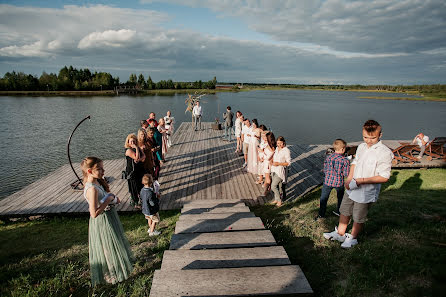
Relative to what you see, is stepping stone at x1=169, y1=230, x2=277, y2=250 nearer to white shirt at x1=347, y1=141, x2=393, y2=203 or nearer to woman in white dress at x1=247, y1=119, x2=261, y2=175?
white shirt at x1=347, y1=141, x2=393, y2=203

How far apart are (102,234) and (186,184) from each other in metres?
4.61

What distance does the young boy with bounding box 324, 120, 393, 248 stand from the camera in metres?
3.19

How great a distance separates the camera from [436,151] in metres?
9.89

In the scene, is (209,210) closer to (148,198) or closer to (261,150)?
(148,198)

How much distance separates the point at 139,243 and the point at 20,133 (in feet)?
82.9

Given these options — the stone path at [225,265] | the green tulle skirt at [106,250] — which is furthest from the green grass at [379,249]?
the green tulle skirt at [106,250]

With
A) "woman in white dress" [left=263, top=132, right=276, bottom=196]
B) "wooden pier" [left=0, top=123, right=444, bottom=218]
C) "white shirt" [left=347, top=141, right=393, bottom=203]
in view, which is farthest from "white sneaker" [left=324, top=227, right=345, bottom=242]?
"wooden pier" [left=0, top=123, right=444, bottom=218]

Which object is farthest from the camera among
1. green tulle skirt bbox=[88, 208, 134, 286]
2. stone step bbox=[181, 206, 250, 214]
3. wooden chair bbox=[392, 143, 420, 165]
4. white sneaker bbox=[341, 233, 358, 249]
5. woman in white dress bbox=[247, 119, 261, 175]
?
wooden chair bbox=[392, 143, 420, 165]

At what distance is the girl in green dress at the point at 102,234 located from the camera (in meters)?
3.10

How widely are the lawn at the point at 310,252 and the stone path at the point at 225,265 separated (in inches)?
25.8

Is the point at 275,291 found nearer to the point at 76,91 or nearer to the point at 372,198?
the point at 372,198

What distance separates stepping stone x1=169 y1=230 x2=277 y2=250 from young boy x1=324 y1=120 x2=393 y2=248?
1.34m

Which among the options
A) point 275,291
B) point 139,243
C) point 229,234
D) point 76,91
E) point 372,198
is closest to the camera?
point 275,291

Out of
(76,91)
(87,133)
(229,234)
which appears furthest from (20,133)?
(76,91)
